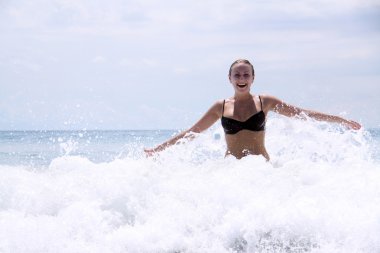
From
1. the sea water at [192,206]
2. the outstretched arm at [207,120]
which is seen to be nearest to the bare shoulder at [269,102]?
the outstretched arm at [207,120]

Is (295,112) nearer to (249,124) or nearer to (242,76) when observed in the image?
(249,124)

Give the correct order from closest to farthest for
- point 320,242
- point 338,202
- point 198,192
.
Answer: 1. point 320,242
2. point 338,202
3. point 198,192

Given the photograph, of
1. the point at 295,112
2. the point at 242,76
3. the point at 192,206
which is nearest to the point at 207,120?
the point at 242,76

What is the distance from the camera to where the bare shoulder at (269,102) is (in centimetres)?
537

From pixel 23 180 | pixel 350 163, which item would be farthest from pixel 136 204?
pixel 350 163

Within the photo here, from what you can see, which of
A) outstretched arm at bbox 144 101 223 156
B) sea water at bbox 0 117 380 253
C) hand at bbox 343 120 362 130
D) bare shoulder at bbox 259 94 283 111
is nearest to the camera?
sea water at bbox 0 117 380 253

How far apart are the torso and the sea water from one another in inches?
9.2

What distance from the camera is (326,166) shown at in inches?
203

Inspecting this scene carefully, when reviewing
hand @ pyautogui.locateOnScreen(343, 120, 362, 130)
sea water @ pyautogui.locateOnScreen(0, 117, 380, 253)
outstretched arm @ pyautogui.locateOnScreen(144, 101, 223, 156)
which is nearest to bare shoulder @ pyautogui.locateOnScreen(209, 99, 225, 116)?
outstretched arm @ pyautogui.locateOnScreen(144, 101, 223, 156)

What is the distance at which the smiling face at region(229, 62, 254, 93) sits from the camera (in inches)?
212

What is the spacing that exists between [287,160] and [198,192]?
1.48 m

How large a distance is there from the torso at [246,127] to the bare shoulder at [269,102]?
5cm

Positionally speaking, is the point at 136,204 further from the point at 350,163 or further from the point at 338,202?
the point at 350,163

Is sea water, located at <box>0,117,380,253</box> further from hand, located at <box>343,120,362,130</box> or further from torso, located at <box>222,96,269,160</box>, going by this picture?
torso, located at <box>222,96,269,160</box>
